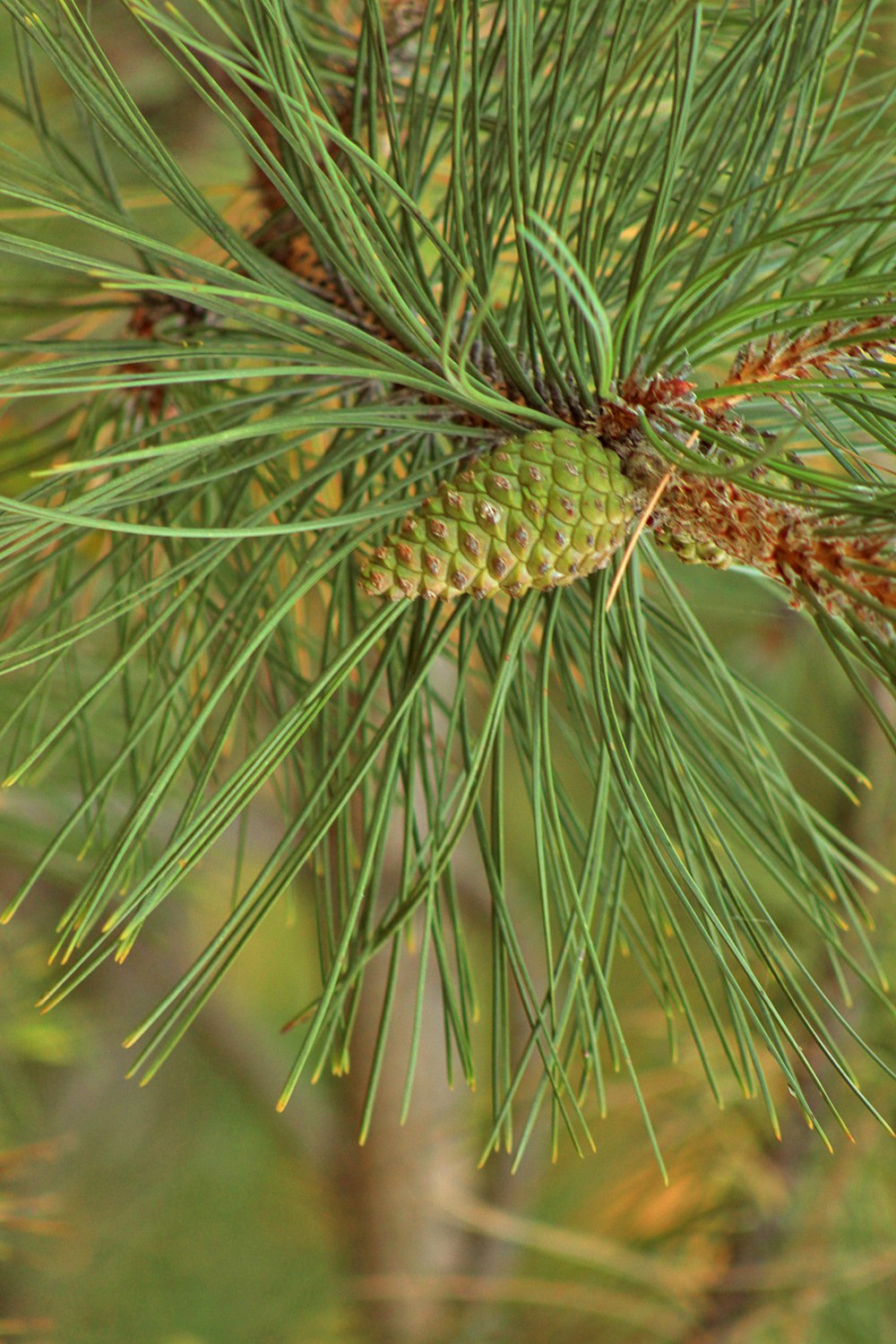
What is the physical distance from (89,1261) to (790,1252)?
2.79 ft

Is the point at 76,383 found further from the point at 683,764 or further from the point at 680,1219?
the point at 680,1219

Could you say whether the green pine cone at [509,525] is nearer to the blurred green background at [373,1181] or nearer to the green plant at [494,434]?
the green plant at [494,434]

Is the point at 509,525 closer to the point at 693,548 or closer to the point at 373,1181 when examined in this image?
the point at 693,548

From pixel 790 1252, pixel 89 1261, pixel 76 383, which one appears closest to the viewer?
pixel 76 383

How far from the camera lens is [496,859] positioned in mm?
306

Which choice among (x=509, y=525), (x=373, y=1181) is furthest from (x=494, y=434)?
(x=373, y=1181)

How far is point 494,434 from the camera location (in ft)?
0.96

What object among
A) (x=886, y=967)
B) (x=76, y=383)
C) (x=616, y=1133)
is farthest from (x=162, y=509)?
(x=616, y=1133)

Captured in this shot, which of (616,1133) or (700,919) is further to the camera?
(616,1133)

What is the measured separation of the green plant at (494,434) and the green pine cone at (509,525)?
0.01 meters

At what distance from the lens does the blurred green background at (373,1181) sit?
68 centimetres

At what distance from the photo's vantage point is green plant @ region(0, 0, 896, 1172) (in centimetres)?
24

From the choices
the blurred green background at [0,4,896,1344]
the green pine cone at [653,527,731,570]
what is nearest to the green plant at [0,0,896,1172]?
the green pine cone at [653,527,731,570]

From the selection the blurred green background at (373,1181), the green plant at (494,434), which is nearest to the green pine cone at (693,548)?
the green plant at (494,434)
